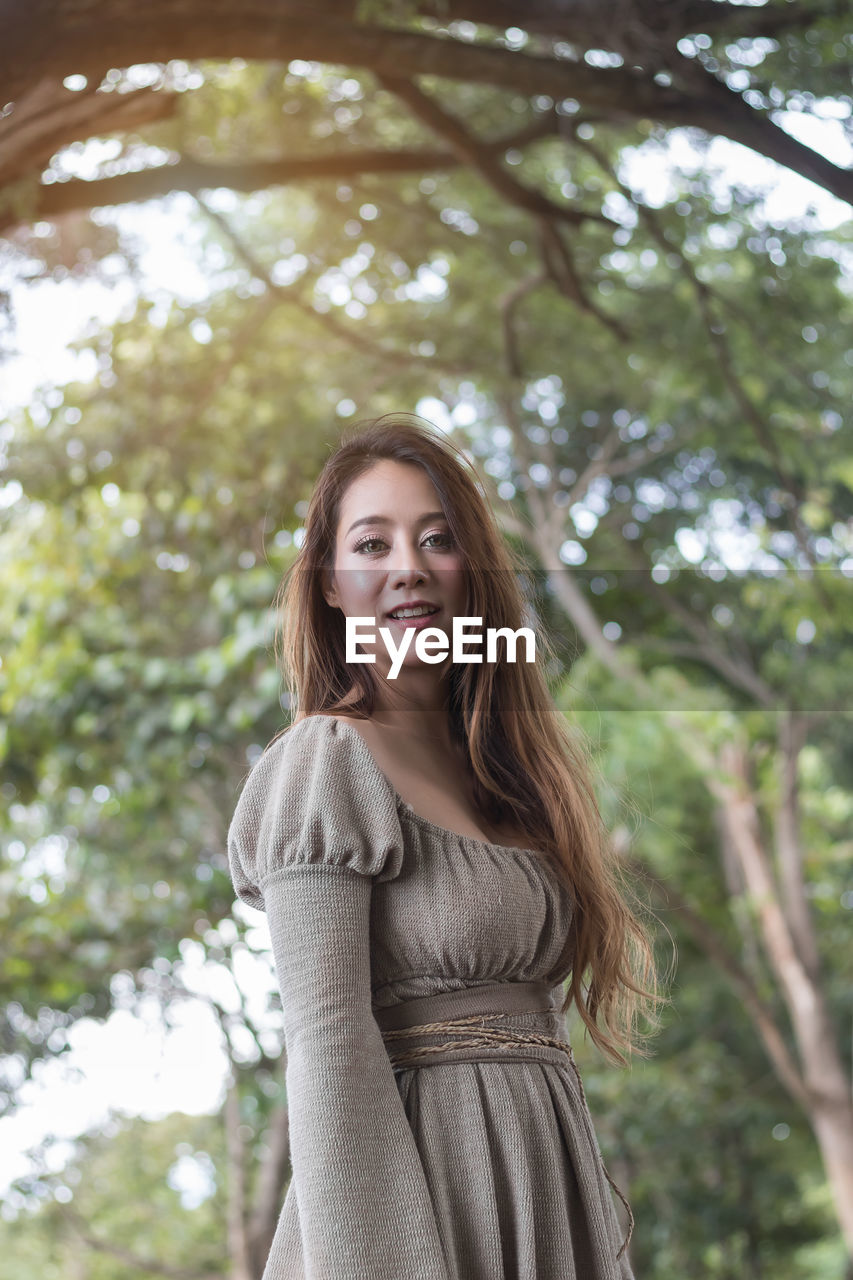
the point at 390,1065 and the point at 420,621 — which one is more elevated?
the point at 420,621

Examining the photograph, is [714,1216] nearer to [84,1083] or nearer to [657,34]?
[84,1083]

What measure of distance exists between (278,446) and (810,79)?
2.76 m

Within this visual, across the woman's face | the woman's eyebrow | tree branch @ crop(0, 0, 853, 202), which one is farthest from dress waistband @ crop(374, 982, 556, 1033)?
tree branch @ crop(0, 0, 853, 202)

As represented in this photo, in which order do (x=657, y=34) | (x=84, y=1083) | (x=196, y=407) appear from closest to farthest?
(x=657, y=34) → (x=196, y=407) → (x=84, y=1083)

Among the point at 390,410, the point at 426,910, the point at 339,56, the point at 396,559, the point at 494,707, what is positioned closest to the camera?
the point at 426,910

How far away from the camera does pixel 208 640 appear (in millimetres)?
4750

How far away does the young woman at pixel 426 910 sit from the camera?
1.03 m

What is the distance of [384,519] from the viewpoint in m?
1.30

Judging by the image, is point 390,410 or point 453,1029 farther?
point 390,410

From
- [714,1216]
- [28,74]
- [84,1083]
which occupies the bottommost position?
[714,1216]

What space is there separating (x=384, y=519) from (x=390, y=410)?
14.0 feet

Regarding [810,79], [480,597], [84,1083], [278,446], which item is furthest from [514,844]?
[84,1083]

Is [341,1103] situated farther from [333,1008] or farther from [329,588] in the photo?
[329,588]

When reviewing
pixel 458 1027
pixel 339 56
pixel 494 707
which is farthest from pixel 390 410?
pixel 458 1027
